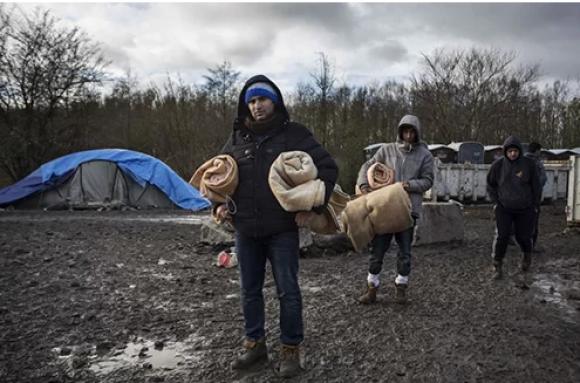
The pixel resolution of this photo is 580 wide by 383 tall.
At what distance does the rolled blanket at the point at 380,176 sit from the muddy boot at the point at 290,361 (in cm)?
213

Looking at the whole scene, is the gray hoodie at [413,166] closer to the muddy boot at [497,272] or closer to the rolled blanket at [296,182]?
the rolled blanket at [296,182]

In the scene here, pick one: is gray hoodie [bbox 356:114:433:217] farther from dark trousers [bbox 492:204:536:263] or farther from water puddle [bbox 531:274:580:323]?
dark trousers [bbox 492:204:536:263]

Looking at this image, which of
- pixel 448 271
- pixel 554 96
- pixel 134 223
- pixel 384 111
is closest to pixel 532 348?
pixel 448 271

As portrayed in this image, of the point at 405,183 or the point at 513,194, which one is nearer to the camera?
the point at 405,183

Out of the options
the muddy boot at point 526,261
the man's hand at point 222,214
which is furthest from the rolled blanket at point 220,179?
the muddy boot at point 526,261

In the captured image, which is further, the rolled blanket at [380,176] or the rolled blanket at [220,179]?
the rolled blanket at [380,176]

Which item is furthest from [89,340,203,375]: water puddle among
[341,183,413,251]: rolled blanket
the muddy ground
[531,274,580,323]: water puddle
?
[531,274,580,323]: water puddle

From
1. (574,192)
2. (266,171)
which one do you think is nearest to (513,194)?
(266,171)

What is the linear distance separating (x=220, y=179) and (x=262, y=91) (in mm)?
701

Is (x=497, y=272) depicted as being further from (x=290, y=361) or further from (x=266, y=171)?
(x=266, y=171)

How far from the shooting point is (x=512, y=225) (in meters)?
6.62

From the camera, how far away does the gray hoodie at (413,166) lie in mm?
4930

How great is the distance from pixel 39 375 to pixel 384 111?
32.5 metres

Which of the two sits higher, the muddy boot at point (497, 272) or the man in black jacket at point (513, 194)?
the man in black jacket at point (513, 194)
